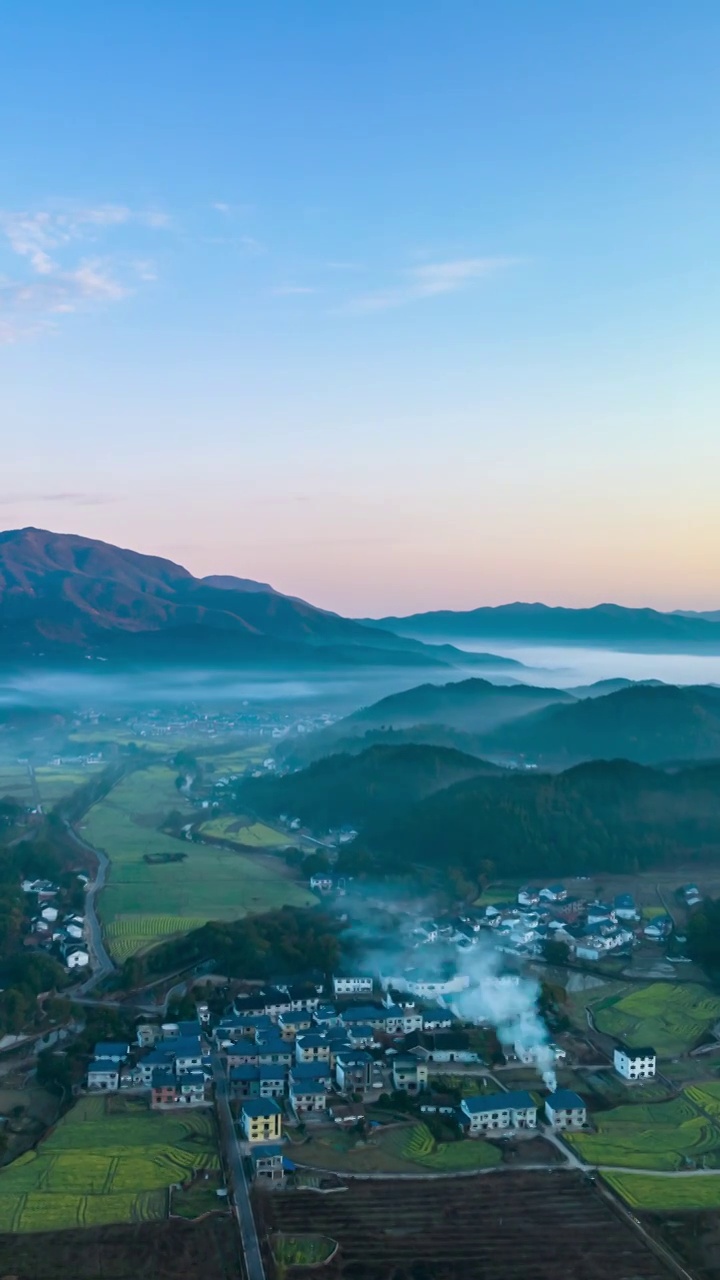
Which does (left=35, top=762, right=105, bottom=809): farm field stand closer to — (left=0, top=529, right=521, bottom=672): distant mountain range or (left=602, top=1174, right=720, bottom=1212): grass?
(left=602, top=1174, right=720, bottom=1212): grass

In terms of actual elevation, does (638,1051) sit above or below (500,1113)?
above

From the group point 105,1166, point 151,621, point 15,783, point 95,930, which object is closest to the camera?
point 105,1166

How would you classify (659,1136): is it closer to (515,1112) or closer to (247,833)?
(515,1112)

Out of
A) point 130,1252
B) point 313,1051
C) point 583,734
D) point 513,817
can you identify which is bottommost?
point 130,1252

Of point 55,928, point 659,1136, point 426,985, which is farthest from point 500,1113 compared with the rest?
point 55,928

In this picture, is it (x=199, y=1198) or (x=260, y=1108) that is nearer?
(x=199, y=1198)

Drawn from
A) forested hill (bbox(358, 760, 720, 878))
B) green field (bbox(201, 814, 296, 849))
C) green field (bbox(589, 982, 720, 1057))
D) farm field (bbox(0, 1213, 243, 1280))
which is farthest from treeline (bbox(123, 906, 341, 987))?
green field (bbox(201, 814, 296, 849))

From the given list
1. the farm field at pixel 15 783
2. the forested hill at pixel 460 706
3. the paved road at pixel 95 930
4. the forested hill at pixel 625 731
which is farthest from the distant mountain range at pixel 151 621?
the paved road at pixel 95 930
